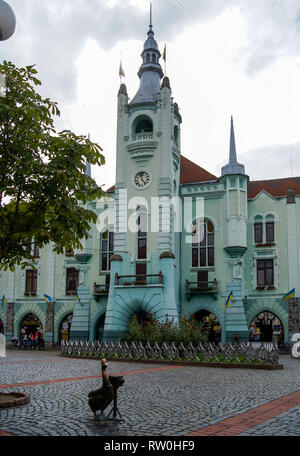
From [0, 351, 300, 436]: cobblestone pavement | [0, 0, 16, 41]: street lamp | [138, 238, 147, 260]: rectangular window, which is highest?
[138, 238, 147, 260]: rectangular window

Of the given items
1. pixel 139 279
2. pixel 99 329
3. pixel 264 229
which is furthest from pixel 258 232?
pixel 99 329

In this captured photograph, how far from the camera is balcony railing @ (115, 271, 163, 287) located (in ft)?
113

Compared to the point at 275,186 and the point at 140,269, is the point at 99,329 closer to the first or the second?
the point at 140,269

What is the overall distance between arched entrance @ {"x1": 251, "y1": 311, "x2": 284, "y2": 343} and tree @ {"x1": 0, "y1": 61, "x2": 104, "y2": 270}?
28.6 m

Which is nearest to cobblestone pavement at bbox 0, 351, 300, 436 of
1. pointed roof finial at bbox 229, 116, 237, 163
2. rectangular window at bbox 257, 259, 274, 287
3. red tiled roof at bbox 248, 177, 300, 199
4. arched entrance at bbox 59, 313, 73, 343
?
rectangular window at bbox 257, 259, 274, 287

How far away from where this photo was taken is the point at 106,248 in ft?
135

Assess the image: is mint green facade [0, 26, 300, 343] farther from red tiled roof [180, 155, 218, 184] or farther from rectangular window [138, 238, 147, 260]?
red tiled roof [180, 155, 218, 184]

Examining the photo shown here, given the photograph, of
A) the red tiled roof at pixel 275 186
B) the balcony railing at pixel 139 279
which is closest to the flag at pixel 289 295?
the balcony railing at pixel 139 279

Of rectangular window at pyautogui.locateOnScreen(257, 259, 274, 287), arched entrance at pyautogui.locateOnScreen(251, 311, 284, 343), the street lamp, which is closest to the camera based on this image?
the street lamp

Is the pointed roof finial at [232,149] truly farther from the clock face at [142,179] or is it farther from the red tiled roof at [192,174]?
the clock face at [142,179]

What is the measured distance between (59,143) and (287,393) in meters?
9.12

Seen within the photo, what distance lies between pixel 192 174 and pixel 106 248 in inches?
386
